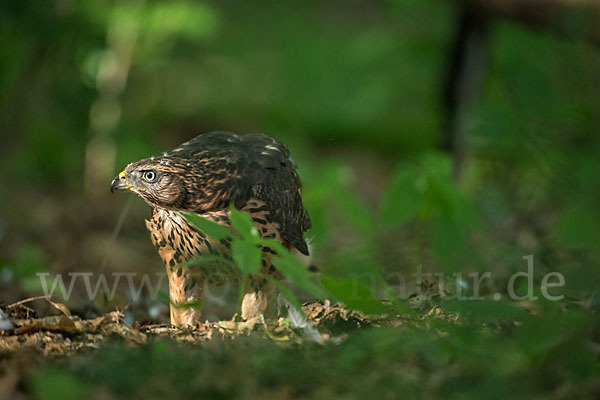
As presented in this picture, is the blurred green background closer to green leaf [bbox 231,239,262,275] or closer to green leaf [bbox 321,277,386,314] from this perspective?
green leaf [bbox 321,277,386,314]

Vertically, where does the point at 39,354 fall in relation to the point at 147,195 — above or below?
below

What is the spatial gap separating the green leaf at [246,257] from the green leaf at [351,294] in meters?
0.23

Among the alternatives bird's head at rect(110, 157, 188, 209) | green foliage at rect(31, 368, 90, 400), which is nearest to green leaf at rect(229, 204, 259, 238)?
bird's head at rect(110, 157, 188, 209)

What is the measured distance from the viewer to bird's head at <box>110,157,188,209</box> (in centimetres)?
255

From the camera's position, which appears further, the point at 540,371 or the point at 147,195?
the point at 147,195

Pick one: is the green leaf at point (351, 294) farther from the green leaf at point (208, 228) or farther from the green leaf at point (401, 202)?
the green leaf at point (401, 202)

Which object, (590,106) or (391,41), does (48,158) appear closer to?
(391,41)

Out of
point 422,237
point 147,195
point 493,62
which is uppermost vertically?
point 493,62

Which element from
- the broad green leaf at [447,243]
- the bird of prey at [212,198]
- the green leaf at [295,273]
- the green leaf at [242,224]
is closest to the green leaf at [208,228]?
the green leaf at [242,224]

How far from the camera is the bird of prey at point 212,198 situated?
102 inches

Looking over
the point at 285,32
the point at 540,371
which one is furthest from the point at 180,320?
the point at 285,32

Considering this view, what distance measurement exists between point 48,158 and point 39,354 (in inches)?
204

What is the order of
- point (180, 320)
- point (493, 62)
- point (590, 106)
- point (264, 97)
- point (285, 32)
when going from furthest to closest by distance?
point (285, 32) < point (264, 97) < point (493, 62) < point (590, 106) < point (180, 320)

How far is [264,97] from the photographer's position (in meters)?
11.3
